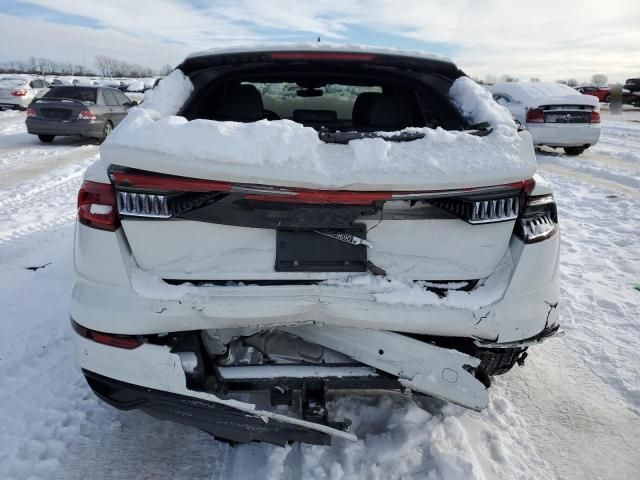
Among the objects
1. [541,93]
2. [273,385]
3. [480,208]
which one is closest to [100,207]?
[273,385]

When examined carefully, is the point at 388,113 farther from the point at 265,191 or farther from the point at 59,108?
the point at 59,108

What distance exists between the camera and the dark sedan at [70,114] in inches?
485

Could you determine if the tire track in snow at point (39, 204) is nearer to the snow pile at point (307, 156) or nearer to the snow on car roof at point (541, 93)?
the snow pile at point (307, 156)

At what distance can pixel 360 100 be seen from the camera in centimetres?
331

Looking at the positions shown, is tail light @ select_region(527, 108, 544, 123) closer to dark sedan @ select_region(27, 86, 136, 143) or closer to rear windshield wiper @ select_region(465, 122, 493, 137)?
dark sedan @ select_region(27, 86, 136, 143)

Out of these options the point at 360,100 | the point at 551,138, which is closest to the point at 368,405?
the point at 360,100

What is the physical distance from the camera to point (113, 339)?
6.32 feet

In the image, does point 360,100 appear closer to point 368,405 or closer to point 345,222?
point 345,222

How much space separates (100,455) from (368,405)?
1.27m

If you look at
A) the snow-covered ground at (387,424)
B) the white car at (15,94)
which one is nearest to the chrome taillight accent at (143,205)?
the snow-covered ground at (387,424)

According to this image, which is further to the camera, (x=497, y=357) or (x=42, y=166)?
(x=42, y=166)

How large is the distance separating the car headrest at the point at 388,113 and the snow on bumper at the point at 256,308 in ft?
4.51

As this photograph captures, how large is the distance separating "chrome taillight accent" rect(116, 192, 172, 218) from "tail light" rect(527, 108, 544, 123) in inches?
455

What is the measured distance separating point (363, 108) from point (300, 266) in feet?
5.48
